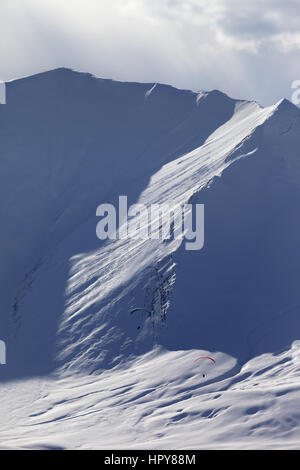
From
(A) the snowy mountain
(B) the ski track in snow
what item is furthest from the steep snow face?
(B) the ski track in snow

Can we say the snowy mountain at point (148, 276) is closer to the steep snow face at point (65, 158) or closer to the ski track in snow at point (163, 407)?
the ski track in snow at point (163, 407)

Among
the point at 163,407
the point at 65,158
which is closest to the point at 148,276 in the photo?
the point at 163,407

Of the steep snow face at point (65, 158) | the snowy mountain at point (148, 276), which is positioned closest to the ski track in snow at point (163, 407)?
the snowy mountain at point (148, 276)

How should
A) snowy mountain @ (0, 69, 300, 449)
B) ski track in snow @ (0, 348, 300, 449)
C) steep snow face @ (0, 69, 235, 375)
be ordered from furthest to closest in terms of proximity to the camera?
steep snow face @ (0, 69, 235, 375), snowy mountain @ (0, 69, 300, 449), ski track in snow @ (0, 348, 300, 449)

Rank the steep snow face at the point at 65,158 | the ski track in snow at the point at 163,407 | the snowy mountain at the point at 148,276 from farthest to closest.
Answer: the steep snow face at the point at 65,158 < the snowy mountain at the point at 148,276 < the ski track in snow at the point at 163,407

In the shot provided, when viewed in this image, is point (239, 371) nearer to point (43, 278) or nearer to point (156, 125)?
point (43, 278)

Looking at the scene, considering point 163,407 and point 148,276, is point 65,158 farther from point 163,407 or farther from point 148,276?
point 163,407

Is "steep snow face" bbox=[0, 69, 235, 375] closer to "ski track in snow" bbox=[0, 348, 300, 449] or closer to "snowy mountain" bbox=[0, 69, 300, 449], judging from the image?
"snowy mountain" bbox=[0, 69, 300, 449]

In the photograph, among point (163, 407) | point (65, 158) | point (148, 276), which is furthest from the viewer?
point (65, 158)
